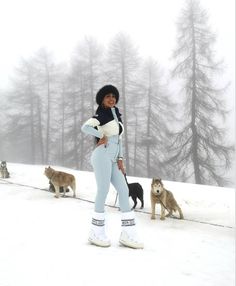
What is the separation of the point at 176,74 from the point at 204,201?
24.0 feet

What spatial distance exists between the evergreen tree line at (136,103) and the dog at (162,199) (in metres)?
6.01

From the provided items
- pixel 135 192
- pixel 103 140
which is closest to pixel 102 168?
pixel 103 140

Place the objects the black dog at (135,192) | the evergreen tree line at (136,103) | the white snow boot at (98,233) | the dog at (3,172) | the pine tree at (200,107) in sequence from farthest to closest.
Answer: the evergreen tree line at (136,103), the pine tree at (200,107), the black dog at (135,192), the dog at (3,172), the white snow boot at (98,233)

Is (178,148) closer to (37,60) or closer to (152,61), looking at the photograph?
(152,61)


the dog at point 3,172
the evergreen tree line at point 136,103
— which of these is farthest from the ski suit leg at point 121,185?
the evergreen tree line at point 136,103

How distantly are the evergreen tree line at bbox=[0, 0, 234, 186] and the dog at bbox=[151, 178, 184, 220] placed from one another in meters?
6.01

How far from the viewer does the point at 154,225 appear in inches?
145

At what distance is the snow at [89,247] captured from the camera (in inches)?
88.0

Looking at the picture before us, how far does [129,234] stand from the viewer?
113 inches

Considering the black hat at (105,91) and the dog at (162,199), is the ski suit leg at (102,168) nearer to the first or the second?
the black hat at (105,91)

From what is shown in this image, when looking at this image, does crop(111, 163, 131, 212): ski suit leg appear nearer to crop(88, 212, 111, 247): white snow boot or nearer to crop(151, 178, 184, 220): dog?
crop(88, 212, 111, 247): white snow boot

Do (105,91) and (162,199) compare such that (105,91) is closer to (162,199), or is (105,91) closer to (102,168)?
(102,168)

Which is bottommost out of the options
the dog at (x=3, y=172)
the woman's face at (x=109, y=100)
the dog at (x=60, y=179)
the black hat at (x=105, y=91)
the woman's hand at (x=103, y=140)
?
the dog at (x=60, y=179)

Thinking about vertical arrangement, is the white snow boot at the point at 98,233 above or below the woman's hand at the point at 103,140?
below
